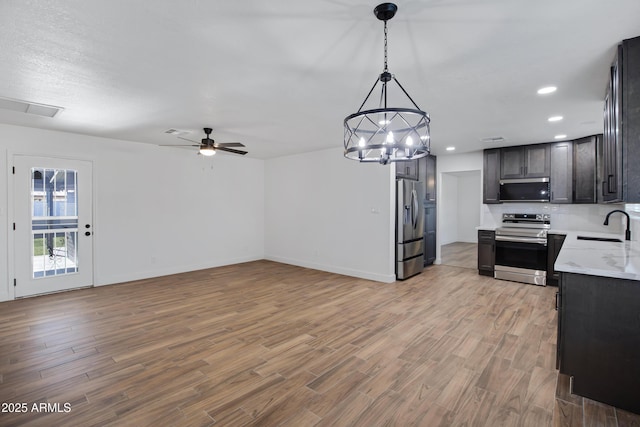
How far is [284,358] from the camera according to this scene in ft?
9.03

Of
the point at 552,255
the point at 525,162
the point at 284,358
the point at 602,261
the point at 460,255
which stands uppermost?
the point at 525,162

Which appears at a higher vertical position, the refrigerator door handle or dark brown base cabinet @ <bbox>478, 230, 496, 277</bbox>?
the refrigerator door handle

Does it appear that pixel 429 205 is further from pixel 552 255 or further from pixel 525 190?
pixel 552 255

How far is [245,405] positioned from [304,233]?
472 cm

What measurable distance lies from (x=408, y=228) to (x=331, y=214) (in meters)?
1.55

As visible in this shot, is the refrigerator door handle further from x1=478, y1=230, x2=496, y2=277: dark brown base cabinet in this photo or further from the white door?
the white door

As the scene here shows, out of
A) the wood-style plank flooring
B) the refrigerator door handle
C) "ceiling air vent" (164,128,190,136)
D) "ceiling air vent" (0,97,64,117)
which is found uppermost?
"ceiling air vent" (164,128,190,136)

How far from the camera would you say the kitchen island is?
200cm

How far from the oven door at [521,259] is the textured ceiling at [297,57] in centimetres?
217

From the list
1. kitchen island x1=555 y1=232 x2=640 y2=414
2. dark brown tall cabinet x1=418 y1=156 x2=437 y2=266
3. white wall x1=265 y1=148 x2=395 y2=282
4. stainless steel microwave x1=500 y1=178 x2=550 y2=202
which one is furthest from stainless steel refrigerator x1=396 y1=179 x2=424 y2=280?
kitchen island x1=555 y1=232 x2=640 y2=414

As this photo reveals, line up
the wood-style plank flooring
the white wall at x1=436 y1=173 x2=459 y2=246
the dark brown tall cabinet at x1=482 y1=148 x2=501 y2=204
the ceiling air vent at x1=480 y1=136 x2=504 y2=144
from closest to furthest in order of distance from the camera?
the ceiling air vent at x1=480 y1=136 x2=504 y2=144 < the dark brown tall cabinet at x1=482 y1=148 x2=501 y2=204 < the wood-style plank flooring < the white wall at x1=436 y1=173 x2=459 y2=246

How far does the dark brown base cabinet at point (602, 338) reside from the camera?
6.57 feet

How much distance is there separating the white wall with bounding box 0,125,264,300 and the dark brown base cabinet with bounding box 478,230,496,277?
199 inches

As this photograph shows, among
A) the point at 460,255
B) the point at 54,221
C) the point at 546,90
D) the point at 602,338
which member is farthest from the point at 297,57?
the point at 460,255
